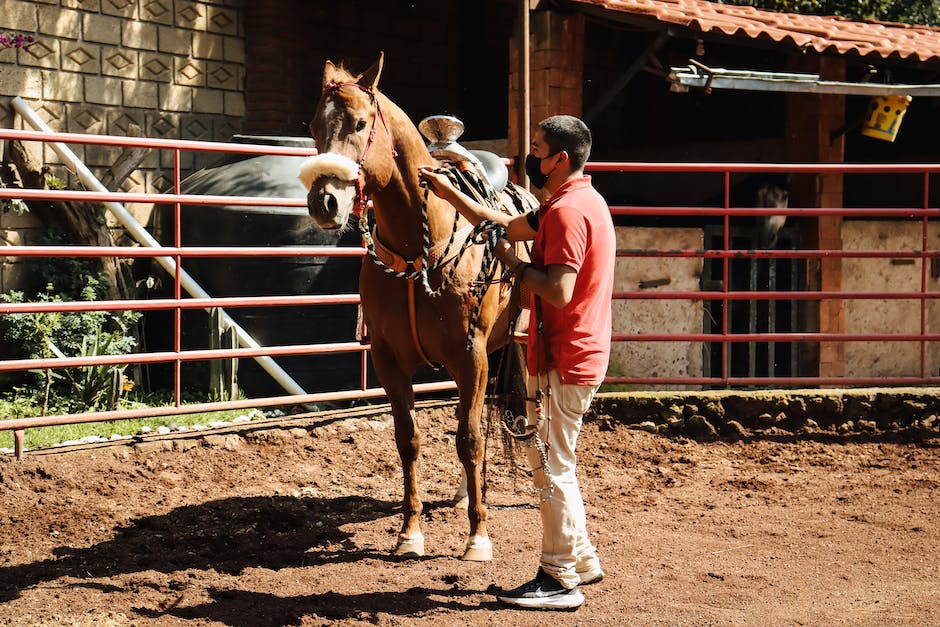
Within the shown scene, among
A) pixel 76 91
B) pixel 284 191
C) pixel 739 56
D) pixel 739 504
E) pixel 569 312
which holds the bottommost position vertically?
pixel 739 504

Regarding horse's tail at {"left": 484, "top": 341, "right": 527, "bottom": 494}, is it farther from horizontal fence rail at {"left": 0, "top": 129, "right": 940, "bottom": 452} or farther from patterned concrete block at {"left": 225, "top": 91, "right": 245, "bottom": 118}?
patterned concrete block at {"left": 225, "top": 91, "right": 245, "bottom": 118}

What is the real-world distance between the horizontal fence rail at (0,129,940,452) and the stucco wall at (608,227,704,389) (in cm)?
3

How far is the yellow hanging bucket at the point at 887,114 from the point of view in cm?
984

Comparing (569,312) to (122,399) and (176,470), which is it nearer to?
(176,470)

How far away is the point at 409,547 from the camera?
490cm

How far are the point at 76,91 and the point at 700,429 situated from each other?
6021mm

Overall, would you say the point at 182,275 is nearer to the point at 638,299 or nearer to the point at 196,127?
the point at 196,127

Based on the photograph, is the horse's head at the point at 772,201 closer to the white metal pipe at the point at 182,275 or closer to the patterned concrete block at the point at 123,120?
the white metal pipe at the point at 182,275

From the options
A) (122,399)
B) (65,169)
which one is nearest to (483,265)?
(122,399)

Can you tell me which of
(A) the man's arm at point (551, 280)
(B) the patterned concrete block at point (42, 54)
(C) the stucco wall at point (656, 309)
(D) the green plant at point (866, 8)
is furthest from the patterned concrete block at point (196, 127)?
(D) the green plant at point (866, 8)

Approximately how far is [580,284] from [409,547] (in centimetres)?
166

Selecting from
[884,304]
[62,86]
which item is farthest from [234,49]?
[884,304]

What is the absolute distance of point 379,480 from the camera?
6.34 meters

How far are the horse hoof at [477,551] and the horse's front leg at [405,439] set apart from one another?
0.76ft
